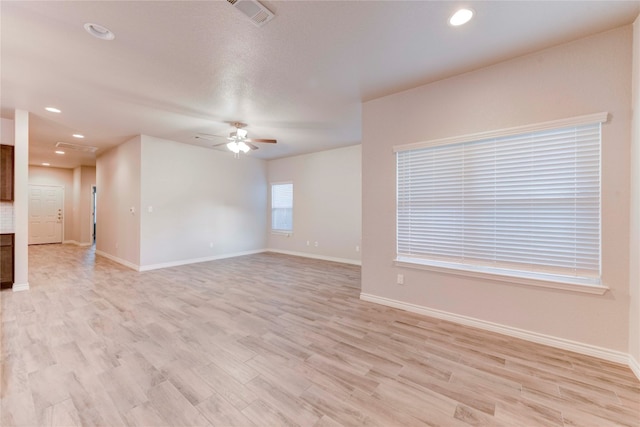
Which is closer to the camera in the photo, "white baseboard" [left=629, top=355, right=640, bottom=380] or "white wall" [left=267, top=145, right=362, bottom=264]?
"white baseboard" [left=629, top=355, right=640, bottom=380]

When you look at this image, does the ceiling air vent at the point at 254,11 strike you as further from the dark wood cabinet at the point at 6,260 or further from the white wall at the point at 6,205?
the dark wood cabinet at the point at 6,260

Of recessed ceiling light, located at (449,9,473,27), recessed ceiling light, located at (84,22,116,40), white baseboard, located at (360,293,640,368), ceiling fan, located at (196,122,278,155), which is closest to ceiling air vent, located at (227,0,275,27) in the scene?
recessed ceiling light, located at (84,22,116,40)

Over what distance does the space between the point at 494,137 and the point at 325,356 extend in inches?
111

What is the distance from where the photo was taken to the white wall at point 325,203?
251 inches

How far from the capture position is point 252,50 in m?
2.54

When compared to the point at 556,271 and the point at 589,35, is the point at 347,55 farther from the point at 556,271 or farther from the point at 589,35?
A: the point at 556,271

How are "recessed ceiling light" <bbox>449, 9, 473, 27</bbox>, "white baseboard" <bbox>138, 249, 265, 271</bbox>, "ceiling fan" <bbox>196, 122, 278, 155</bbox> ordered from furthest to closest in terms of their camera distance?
"white baseboard" <bbox>138, 249, 265, 271</bbox> < "ceiling fan" <bbox>196, 122, 278, 155</bbox> < "recessed ceiling light" <bbox>449, 9, 473, 27</bbox>

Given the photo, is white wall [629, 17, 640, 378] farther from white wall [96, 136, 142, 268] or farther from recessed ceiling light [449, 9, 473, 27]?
white wall [96, 136, 142, 268]

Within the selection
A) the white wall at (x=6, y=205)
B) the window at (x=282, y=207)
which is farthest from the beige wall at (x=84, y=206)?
the window at (x=282, y=207)

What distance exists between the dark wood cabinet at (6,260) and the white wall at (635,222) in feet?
25.4

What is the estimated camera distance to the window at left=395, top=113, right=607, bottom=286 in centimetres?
240

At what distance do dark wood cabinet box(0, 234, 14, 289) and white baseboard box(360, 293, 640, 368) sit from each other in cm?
581

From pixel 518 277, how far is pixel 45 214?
13411 mm

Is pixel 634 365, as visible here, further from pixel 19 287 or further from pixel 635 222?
pixel 19 287
